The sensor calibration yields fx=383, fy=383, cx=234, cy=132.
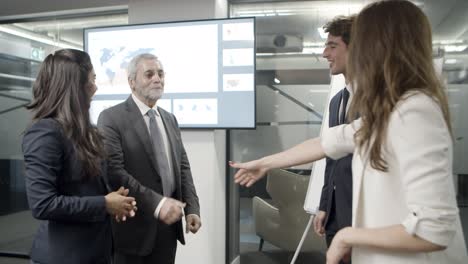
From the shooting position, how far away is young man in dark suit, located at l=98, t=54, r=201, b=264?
76.8 inches

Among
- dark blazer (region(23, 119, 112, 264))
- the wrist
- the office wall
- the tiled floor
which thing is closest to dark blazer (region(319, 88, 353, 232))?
the wrist

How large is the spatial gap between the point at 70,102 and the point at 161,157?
0.68 meters

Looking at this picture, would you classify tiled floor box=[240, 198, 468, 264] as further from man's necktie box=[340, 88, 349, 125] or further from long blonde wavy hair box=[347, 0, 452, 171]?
long blonde wavy hair box=[347, 0, 452, 171]

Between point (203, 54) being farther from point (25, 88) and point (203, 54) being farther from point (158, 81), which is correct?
point (25, 88)

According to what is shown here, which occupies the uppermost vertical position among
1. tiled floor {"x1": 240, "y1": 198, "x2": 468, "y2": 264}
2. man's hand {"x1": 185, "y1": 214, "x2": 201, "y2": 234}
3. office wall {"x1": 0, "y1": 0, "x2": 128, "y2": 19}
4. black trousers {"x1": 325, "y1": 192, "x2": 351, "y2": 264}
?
office wall {"x1": 0, "y1": 0, "x2": 128, "y2": 19}

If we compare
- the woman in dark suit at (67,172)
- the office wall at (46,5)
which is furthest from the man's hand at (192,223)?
the office wall at (46,5)

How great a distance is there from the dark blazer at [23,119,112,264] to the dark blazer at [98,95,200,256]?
410 millimetres

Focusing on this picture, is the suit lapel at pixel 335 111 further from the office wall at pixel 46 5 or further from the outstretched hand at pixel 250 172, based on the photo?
the office wall at pixel 46 5

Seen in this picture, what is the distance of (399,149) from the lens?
0.87 metres

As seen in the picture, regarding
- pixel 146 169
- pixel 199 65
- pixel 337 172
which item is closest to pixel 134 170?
pixel 146 169

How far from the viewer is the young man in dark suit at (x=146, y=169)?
76.8 inches

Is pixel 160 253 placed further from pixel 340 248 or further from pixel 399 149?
pixel 399 149

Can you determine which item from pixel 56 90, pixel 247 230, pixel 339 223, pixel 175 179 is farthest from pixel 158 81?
pixel 247 230

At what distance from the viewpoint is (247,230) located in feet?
12.3
